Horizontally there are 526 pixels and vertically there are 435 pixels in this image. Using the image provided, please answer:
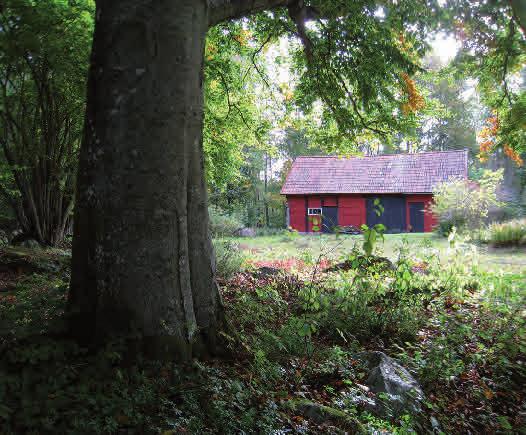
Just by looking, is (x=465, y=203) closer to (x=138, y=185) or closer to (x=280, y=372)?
(x=280, y=372)

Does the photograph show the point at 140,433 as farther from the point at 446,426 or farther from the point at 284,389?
the point at 446,426

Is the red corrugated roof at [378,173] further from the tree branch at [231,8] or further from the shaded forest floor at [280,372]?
the tree branch at [231,8]

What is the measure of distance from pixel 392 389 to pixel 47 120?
9325mm

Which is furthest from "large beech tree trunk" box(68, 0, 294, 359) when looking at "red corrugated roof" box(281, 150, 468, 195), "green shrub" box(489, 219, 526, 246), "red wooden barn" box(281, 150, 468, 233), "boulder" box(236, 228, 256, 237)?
"red corrugated roof" box(281, 150, 468, 195)

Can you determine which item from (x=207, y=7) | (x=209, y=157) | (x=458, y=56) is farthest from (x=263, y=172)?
(x=207, y=7)

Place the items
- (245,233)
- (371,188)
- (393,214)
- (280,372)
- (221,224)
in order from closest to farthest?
(280,372)
(221,224)
(245,233)
(393,214)
(371,188)

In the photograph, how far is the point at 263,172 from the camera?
41.7 meters

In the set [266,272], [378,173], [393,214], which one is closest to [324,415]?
[266,272]

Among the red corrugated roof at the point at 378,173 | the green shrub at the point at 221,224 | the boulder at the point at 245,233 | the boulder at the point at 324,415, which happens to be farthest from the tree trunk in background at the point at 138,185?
the red corrugated roof at the point at 378,173

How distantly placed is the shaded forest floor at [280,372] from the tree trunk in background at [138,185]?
10.8 inches

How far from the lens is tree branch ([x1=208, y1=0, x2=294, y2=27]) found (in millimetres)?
4051

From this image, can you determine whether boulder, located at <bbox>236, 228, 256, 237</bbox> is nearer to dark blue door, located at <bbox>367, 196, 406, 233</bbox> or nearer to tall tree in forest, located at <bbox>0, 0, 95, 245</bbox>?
dark blue door, located at <bbox>367, 196, 406, 233</bbox>

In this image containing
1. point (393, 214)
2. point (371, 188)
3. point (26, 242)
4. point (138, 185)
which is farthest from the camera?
point (371, 188)

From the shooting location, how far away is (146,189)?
10.3 ft
